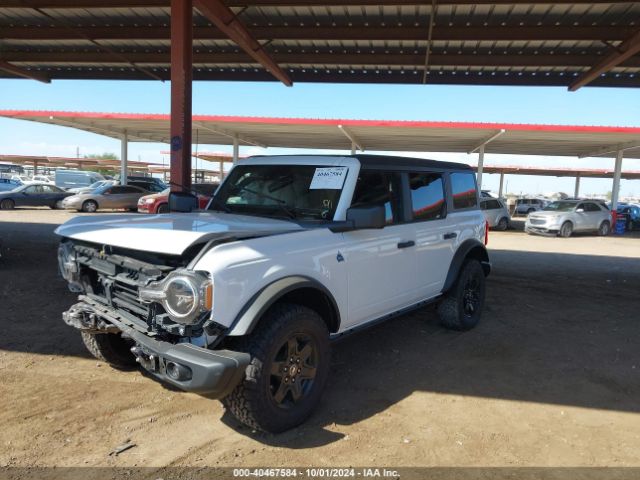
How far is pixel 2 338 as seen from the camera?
4844 millimetres

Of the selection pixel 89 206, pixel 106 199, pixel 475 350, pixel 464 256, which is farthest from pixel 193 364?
pixel 89 206

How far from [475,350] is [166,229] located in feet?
11.4

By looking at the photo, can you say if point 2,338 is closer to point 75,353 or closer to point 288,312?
point 75,353

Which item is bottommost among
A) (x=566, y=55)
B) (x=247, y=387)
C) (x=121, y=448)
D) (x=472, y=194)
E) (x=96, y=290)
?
(x=121, y=448)

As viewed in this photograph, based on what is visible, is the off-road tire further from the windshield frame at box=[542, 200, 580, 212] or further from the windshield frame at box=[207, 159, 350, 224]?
the windshield frame at box=[207, 159, 350, 224]

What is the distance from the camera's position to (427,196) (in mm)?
4828

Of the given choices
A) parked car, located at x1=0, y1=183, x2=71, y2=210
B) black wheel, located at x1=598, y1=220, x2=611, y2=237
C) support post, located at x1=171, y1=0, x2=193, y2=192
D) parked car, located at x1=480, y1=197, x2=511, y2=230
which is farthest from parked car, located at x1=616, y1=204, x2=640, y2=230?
parked car, located at x1=0, y1=183, x2=71, y2=210

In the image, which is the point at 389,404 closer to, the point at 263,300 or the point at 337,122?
the point at 263,300

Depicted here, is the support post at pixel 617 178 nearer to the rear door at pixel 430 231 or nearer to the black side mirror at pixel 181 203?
the rear door at pixel 430 231

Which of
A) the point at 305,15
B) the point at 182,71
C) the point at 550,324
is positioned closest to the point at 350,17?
the point at 305,15

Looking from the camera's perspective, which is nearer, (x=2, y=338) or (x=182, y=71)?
(x=2, y=338)

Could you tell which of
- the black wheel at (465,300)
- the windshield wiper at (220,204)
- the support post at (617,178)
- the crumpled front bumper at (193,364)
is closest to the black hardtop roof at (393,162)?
the windshield wiper at (220,204)

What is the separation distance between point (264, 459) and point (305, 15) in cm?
857

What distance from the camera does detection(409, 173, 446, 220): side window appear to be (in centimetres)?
461
